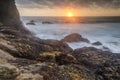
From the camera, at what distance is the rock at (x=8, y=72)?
340 inches

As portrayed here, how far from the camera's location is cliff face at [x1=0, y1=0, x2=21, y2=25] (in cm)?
2411

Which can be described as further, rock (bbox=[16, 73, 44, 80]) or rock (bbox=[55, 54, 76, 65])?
rock (bbox=[55, 54, 76, 65])

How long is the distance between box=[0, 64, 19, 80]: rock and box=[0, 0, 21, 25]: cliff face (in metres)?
15.3

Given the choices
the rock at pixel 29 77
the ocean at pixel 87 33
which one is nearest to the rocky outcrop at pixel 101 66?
the rock at pixel 29 77

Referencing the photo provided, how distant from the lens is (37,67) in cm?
1002

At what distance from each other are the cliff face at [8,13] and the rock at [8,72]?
15.3 m

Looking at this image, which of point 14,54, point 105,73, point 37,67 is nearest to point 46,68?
point 37,67

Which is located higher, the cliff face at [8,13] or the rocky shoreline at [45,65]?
the cliff face at [8,13]

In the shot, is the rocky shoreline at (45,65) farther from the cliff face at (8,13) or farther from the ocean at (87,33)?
the ocean at (87,33)

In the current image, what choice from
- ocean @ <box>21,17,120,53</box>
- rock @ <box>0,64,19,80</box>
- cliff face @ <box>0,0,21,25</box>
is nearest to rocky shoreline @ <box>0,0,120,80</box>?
rock @ <box>0,64,19,80</box>

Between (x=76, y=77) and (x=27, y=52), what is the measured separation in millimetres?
3274

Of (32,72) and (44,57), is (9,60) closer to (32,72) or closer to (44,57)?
(32,72)

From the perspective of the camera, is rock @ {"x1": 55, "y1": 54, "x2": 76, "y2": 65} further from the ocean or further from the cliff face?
the ocean

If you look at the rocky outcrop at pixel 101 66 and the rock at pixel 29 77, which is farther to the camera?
the rocky outcrop at pixel 101 66
